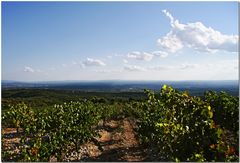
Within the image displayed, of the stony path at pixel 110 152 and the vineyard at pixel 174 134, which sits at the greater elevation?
the vineyard at pixel 174 134

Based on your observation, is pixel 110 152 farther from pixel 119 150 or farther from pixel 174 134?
pixel 174 134

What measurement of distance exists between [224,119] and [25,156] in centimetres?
443

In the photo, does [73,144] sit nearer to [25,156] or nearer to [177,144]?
[25,156]

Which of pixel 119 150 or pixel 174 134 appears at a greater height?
pixel 174 134

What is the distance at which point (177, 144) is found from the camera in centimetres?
696

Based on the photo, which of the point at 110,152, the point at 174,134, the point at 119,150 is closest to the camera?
the point at 174,134

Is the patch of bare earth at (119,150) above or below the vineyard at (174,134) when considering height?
below

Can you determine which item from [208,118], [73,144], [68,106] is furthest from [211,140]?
[68,106]

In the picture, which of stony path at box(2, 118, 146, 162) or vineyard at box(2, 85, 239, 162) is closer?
vineyard at box(2, 85, 239, 162)

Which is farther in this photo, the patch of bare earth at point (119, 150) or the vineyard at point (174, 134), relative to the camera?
the patch of bare earth at point (119, 150)

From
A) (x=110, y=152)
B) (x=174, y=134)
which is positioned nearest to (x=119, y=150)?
(x=110, y=152)

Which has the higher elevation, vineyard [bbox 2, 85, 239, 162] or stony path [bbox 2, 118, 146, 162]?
vineyard [bbox 2, 85, 239, 162]

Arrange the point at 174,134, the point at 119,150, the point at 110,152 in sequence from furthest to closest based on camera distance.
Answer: the point at 119,150 < the point at 110,152 < the point at 174,134

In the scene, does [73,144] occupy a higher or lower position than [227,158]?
lower
